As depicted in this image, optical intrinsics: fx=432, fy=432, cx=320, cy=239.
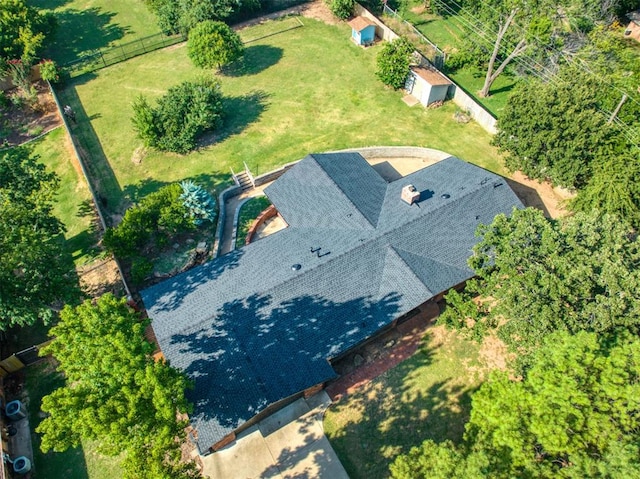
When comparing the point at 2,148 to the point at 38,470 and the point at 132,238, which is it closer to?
the point at 132,238

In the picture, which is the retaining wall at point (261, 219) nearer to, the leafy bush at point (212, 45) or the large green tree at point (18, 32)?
the leafy bush at point (212, 45)

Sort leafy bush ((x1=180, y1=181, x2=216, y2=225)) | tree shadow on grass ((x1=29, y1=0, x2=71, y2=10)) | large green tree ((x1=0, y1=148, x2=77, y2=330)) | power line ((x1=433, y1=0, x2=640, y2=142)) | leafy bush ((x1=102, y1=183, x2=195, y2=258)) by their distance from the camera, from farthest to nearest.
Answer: tree shadow on grass ((x1=29, y1=0, x2=71, y2=10)), power line ((x1=433, y1=0, x2=640, y2=142)), leafy bush ((x1=180, y1=181, x2=216, y2=225)), leafy bush ((x1=102, y1=183, x2=195, y2=258)), large green tree ((x1=0, y1=148, x2=77, y2=330))

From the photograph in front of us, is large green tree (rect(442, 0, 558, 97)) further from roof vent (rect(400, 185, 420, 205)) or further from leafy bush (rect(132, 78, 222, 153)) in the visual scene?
leafy bush (rect(132, 78, 222, 153))

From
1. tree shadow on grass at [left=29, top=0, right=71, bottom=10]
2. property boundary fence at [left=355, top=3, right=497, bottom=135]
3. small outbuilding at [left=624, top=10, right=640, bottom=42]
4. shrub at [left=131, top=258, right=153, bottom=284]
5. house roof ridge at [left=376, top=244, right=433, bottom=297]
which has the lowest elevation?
shrub at [left=131, top=258, right=153, bottom=284]

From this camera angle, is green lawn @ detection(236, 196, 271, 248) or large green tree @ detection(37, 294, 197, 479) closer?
large green tree @ detection(37, 294, 197, 479)

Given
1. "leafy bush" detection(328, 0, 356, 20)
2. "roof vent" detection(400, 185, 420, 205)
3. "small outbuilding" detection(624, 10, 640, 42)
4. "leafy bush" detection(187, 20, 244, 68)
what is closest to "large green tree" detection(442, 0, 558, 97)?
"leafy bush" detection(328, 0, 356, 20)

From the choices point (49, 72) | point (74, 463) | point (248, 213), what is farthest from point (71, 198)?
point (74, 463)

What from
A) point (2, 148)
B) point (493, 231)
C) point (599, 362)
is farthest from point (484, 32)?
point (2, 148)
